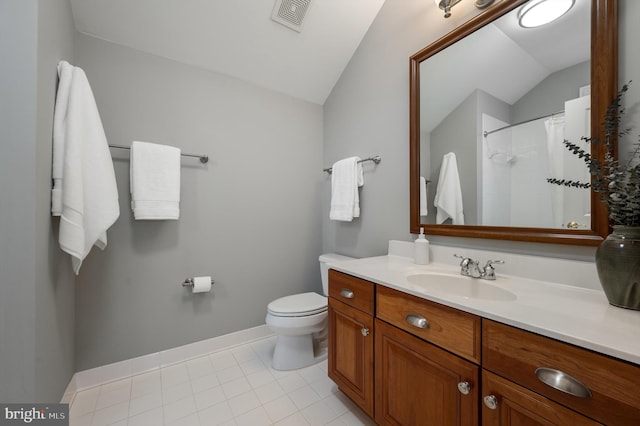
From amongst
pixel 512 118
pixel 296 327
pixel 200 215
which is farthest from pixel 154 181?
pixel 512 118

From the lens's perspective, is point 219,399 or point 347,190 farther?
point 347,190

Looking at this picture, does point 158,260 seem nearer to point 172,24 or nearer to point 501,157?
point 172,24

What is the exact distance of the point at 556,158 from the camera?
0.98 m

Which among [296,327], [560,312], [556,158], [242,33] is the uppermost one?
[242,33]

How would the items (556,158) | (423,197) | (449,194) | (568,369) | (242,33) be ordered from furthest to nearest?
(242,33), (423,197), (449,194), (556,158), (568,369)

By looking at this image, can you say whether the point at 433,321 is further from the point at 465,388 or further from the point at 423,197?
the point at 423,197

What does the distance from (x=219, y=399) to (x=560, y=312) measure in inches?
64.2

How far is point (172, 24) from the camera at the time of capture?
61.7 inches

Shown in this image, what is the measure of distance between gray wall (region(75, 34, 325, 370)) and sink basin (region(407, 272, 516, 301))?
1290mm

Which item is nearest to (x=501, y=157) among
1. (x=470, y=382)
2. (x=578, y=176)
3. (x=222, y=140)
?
(x=578, y=176)

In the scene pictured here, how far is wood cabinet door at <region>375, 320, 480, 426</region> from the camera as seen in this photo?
78cm

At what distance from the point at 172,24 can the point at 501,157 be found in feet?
6.84

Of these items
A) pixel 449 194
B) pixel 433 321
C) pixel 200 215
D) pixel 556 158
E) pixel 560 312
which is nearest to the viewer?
pixel 560 312

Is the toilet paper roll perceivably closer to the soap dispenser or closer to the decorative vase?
the soap dispenser
